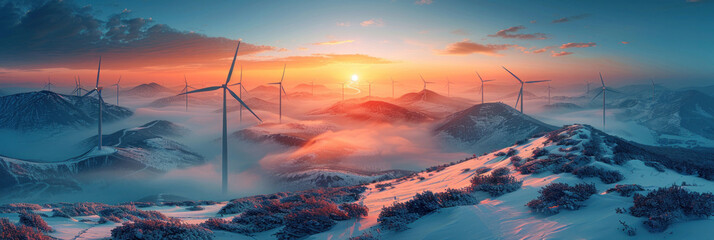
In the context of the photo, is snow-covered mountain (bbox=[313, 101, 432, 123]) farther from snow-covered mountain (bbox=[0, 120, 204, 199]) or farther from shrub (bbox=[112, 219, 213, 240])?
shrub (bbox=[112, 219, 213, 240])

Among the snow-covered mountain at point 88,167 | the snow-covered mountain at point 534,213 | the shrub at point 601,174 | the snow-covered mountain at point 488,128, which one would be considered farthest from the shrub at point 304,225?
the snow-covered mountain at point 488,128

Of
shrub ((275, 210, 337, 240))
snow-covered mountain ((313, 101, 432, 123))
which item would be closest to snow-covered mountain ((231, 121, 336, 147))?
snow-covered mountain ((313, 101, 432, 123))

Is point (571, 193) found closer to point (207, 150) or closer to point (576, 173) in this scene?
point (576, 173)

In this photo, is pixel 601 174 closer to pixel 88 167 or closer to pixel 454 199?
pixel 454 199

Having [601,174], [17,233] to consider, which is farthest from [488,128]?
[17,233]

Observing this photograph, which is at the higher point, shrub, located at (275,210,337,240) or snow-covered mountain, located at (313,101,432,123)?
shrub, located at (275,210,337,240)

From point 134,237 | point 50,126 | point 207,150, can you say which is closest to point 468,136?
point 207,150
